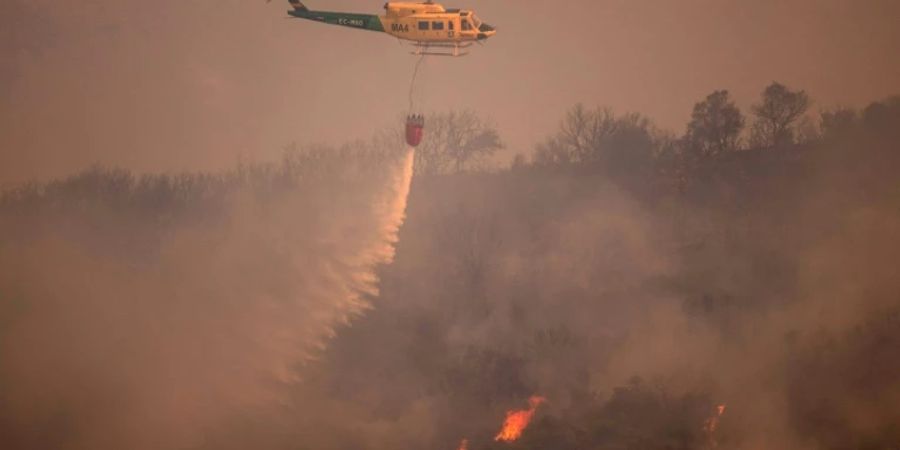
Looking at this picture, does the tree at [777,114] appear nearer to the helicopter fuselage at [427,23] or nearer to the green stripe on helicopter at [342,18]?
the helicopter fuselage at [427,23]

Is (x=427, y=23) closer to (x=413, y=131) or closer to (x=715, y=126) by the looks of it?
(x=413, y=131)

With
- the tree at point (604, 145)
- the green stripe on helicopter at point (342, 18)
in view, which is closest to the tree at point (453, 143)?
the tree at point (604, 145)

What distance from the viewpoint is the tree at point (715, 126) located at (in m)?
34.8

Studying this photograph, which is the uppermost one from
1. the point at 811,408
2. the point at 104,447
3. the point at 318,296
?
the point at 318,296

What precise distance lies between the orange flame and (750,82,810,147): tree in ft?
49.0

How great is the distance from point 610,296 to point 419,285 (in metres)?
7.44

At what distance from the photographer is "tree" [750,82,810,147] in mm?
33938

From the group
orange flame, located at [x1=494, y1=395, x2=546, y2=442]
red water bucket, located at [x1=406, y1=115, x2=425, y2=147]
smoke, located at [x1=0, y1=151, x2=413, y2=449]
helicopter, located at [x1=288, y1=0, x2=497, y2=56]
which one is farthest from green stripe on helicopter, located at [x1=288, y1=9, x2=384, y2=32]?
orange flame, located at [x1=494, y1=395, x2=546, y2=442]

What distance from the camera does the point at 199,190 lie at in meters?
35.5

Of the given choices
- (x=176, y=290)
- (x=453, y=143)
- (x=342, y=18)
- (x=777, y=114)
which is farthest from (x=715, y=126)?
(x=176, y=290)

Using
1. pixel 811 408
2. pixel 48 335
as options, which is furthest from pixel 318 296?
pixel 811 408

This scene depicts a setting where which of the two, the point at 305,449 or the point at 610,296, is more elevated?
the point at 610,296

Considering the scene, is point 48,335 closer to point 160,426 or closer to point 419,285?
point 160,426

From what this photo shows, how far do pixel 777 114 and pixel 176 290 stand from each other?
2429 centimetres
